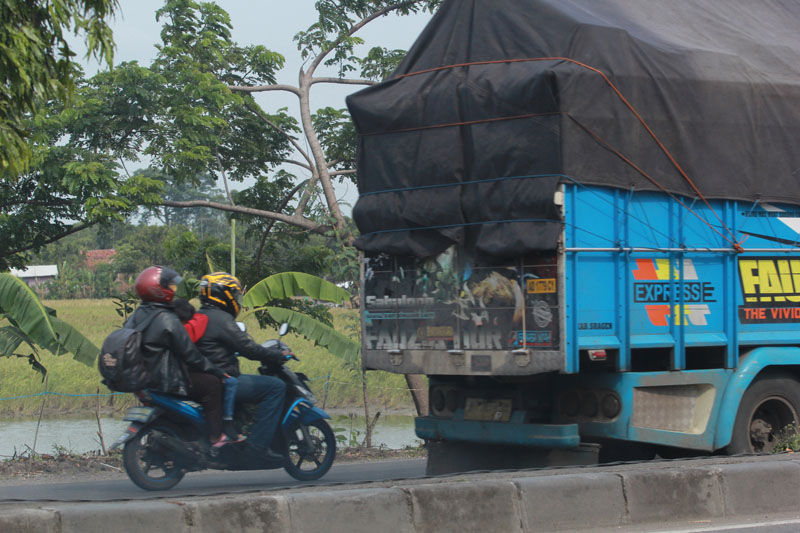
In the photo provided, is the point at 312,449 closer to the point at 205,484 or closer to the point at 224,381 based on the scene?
the point at 224,381

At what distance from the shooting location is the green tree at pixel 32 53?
202 inches

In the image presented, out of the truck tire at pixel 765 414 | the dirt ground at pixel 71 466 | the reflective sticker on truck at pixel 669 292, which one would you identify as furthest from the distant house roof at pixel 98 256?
the reflective sticker on truck at pixel 669 292

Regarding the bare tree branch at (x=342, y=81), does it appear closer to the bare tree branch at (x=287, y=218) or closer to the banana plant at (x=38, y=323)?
the bare tree branch at (x=287, y=218)

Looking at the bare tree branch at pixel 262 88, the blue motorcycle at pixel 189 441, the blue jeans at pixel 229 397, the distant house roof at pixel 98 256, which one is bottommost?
the blue motorcycle at pixel 189 441

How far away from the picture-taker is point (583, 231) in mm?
6426

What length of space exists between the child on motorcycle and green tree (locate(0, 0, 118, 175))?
5.30ft

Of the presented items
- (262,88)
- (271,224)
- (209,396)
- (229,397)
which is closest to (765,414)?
(229,397)

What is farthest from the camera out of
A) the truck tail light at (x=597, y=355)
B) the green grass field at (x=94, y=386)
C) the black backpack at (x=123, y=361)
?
the green grass field at (x=94, y=386)

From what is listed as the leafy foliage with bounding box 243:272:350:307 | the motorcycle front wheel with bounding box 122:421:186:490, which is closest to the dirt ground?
the leafy foliage with bounding box 243:272:350:307

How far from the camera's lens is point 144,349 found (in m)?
6.30

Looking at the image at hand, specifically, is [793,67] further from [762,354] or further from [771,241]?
[762,354]

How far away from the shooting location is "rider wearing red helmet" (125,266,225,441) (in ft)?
20.7

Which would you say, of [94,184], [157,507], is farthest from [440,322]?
[94,184]

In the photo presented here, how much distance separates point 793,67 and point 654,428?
3291 mm
